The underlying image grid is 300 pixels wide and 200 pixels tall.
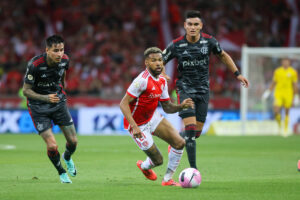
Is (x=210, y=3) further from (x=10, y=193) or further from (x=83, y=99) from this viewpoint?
(x=10, y=193)

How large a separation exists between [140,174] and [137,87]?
2.26 meters

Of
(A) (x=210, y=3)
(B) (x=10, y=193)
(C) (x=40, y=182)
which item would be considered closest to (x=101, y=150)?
(C) (x=40, y=182)

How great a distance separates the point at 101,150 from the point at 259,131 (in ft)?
29.5

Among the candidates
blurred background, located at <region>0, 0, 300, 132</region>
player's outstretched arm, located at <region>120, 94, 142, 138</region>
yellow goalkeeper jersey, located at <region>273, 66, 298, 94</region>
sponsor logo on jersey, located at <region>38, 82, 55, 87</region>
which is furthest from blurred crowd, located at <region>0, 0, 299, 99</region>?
player's outstretched arm, located at <region>120, 94, 142, 138</region>

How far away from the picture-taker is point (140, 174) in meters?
10.0

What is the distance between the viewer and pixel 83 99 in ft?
78.1

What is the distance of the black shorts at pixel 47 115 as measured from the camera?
349 inches

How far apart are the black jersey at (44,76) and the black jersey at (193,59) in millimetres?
1696

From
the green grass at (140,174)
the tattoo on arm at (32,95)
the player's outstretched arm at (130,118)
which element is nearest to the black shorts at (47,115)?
the tattoo on arm at (32,95)

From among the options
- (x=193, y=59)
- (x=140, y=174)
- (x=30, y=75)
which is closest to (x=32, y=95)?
(x=30, y=75)

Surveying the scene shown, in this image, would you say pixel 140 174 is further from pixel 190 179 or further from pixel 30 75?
pixel 30 75

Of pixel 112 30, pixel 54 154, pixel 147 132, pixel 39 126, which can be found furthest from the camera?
pixel 112 30

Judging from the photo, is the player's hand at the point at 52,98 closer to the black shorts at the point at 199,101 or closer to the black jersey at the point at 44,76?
the black jersey at the point at 44,76

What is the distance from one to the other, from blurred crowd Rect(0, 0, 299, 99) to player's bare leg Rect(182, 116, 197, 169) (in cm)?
1567
